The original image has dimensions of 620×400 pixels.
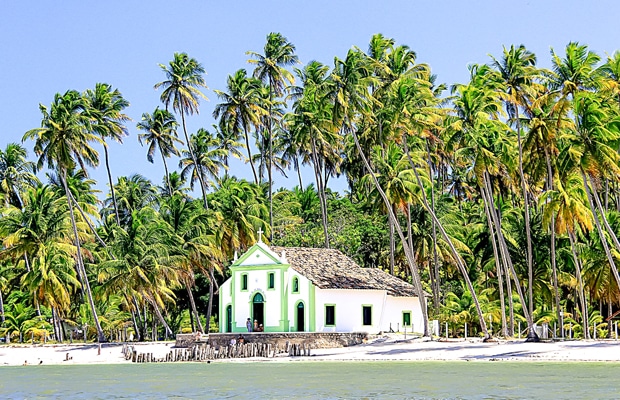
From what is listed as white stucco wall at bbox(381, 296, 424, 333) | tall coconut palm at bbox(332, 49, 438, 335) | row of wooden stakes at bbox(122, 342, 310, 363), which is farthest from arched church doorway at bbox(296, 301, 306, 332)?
tall coconut palm at bbox(332, 49, 438, 335)

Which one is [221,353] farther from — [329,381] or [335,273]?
[329,381]

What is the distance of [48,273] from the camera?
55219 millimetres

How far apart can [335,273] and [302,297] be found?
3361 mm

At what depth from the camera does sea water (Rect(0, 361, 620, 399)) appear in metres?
27.2

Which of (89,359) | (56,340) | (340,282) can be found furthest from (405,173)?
(56,340)

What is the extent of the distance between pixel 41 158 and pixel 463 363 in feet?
95.5

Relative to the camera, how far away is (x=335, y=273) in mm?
54250

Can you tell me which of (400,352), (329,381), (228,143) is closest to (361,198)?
(228,143)

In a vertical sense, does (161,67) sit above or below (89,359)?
above

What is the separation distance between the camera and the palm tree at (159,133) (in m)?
68.6

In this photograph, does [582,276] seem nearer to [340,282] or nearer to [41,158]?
[340,282]

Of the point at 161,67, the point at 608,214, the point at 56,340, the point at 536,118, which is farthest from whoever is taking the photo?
the point at 161,67

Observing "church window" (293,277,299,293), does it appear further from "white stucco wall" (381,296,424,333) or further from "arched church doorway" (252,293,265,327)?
"white stucco wall" (381,296,424,333)

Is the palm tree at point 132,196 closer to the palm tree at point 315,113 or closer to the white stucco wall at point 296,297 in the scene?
the palm tree at point 315,113
